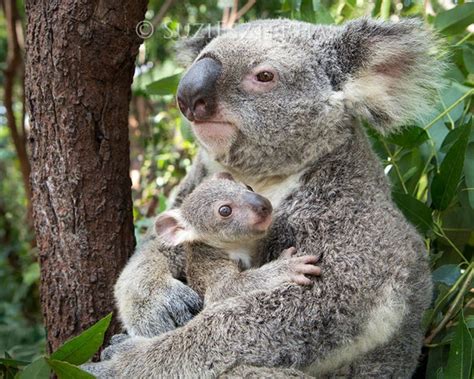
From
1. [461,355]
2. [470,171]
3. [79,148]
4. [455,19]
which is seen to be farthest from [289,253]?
[455,19]

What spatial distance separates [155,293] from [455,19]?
1.87 meters

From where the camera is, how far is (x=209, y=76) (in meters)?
2.22

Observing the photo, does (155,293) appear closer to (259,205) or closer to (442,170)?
(259,205)

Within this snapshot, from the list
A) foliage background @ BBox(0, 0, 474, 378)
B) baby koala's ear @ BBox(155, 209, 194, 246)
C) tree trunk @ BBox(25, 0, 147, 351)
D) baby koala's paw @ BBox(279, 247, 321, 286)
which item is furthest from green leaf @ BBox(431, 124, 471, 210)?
tree trunk @ BBox(25, 0, 147, 351)

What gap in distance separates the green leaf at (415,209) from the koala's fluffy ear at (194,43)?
1.01 meters

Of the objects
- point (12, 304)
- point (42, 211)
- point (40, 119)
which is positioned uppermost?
point (40, 119)

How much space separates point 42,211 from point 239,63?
0.97m

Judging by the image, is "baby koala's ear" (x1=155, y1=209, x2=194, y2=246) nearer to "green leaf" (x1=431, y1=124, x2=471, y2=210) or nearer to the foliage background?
the foliage background

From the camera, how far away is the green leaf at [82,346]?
203 cm

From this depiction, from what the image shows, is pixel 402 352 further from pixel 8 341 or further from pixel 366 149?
pixel 8 341

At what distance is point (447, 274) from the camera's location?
8.66ft

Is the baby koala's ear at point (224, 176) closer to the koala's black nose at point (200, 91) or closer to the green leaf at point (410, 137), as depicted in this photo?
the koala's black nose at point (200, 91)

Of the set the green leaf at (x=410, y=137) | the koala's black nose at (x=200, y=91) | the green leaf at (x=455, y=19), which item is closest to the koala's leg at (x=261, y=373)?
the koala's black nose at (x=200, y=91)

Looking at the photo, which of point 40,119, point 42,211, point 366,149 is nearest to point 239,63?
point 366,149
